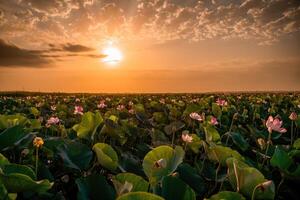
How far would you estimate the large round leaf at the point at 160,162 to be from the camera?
161 cm

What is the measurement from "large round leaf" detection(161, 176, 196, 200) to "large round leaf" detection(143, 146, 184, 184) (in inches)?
6.4

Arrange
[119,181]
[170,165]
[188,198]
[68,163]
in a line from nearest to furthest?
1. [188,198]
2. [119,181]
3. [170,165]
4. [68,163]

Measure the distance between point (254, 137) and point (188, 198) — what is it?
223cm

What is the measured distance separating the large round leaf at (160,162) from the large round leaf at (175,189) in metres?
0.16

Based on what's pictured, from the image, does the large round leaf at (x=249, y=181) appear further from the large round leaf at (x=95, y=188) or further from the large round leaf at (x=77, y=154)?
the large round leaf at (x=77, y=154)

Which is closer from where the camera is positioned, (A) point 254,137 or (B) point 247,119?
(A) point 254,137

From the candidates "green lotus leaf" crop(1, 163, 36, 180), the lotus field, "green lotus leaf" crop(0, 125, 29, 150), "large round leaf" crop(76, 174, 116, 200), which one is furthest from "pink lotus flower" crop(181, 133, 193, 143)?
"green lotus leaf" crop(1, 163, 36, 180)

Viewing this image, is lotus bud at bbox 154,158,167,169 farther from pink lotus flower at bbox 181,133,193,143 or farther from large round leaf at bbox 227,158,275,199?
pink lotus flower at bbox 181,133,193,143

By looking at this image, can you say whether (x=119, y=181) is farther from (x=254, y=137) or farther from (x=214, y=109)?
(x=214, y=109)

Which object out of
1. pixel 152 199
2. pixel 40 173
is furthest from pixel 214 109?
pixel 152 199

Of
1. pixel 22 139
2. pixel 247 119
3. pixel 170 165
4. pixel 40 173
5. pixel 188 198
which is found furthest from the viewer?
pixel 247 119

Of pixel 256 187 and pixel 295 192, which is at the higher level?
pixel 256 187

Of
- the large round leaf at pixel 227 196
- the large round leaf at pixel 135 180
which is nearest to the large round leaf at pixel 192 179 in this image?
the large round leaf at pixel 135 180

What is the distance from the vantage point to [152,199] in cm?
108
